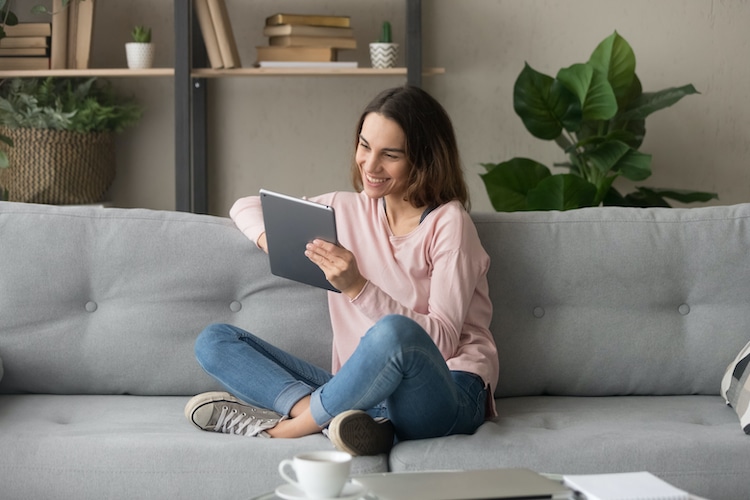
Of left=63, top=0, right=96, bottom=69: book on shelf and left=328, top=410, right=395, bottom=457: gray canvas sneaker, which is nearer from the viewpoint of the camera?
left=328, top=410, right=395, bottom=457: gray canvas sneaker

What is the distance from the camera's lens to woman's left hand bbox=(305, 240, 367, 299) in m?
1.77

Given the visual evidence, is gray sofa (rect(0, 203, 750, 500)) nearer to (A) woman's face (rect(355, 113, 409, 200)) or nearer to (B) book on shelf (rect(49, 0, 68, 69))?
(A) woman's face (rect(355, 113, 409, 200))

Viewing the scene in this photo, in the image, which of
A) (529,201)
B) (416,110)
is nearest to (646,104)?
(529,201)

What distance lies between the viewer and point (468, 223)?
193cm

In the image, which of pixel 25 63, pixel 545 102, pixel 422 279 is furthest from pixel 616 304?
pixel 25 63

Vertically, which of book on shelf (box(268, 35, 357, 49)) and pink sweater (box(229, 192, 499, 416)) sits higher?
book on shelf (box(268, 35, 357, 49))

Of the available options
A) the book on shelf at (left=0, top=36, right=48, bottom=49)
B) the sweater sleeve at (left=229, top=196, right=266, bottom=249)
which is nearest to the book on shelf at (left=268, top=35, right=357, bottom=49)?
the book on shelf at (left=0, top=36, right=48, bottom=49)

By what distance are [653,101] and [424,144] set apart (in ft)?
5.03

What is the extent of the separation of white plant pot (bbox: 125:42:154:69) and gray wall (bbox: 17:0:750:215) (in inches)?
9.9

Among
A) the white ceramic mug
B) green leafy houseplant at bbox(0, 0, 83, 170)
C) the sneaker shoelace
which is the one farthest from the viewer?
green leafy houseplant at bbox(0, 0, 83, 170)

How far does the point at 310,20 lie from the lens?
324cm

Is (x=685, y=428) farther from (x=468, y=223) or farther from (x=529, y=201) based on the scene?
(x=529, y=201)

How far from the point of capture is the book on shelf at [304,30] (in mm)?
3240

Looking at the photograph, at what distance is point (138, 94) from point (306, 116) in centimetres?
65
